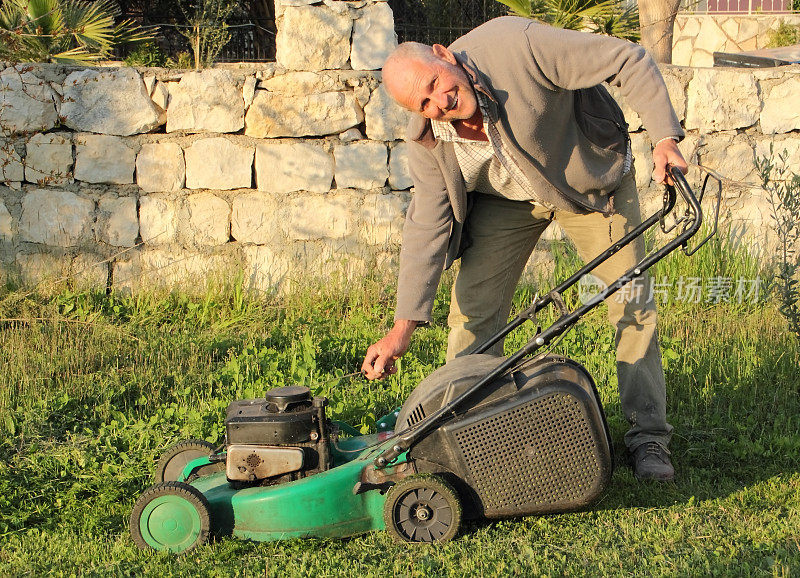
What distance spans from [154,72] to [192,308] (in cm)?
179

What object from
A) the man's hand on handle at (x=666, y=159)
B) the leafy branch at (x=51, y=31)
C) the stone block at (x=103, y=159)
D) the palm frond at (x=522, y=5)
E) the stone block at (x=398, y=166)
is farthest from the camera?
the palm frond at (x=522, y=5)

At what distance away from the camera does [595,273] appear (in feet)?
15.0

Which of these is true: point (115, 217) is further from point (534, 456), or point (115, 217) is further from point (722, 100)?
point (722, 100)

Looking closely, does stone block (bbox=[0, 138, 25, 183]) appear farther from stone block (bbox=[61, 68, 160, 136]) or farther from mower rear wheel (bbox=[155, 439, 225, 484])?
mower rear wheel (bbox=[155, 439, 225, 484])

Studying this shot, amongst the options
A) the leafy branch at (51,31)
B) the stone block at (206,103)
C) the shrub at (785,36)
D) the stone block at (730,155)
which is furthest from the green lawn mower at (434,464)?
the shrub at (785,36)

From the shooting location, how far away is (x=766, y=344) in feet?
19.5

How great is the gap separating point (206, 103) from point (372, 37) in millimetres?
1326

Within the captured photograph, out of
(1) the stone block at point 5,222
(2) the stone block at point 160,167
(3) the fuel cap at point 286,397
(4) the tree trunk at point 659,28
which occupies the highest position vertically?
(4) the tree trunk at point 659,28

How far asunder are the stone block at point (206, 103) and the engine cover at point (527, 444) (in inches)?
154

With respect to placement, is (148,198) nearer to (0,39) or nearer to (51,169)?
(51,169)

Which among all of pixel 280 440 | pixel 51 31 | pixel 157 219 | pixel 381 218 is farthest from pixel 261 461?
pixel 51 31

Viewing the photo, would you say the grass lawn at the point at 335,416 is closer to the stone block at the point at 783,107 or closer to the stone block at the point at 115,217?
the stone block at the point at 115,217

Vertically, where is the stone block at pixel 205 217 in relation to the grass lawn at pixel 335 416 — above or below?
above

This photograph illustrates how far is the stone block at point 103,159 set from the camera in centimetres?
704
